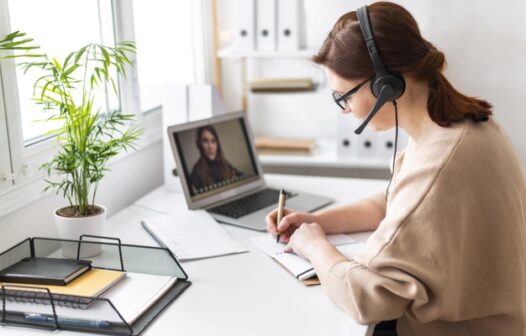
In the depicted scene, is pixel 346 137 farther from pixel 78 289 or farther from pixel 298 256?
pixel 78 289

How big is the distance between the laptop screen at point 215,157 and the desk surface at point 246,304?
0.27 meters

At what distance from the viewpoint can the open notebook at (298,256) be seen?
1.31m

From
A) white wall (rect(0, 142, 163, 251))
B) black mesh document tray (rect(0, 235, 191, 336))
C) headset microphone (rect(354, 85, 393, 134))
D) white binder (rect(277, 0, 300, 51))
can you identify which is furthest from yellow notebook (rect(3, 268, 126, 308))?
white binder (rect(277, 0, 300, 51))

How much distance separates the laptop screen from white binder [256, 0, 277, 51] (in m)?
0.56

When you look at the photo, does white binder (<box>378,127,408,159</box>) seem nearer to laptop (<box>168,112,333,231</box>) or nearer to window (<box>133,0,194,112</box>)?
laptop (<box>168,112,333,231</box>)

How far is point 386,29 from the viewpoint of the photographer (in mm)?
1115

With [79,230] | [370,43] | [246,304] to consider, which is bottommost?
[246,304]

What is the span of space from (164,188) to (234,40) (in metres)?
0.74

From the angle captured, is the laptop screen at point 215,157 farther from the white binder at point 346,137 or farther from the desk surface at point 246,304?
the white binder at point 346,137

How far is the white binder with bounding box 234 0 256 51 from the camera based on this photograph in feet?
7.74

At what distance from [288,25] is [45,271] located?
1.46m

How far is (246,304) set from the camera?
3.95ft

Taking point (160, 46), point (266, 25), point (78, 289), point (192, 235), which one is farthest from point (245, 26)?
point (78, 289)

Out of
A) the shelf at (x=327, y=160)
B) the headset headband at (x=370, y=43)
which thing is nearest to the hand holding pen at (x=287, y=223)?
the headset headband at (x=370, y=43)
